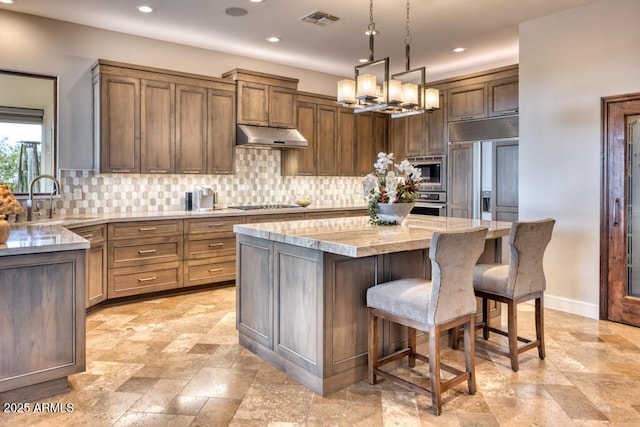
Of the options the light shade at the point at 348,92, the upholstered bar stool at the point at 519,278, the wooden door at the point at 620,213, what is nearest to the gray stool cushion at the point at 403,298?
the upholstered bar stool at the point at 519,278

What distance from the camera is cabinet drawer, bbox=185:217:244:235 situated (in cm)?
496

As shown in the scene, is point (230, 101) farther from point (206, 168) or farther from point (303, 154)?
point (303, 154)

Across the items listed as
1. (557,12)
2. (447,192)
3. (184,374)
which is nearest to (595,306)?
(447,192)

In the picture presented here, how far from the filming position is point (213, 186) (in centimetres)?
581

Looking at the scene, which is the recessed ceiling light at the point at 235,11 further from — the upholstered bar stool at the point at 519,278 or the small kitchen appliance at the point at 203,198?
the upholstered bar stool at the point at 519,278

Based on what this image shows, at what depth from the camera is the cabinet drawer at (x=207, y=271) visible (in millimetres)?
4980

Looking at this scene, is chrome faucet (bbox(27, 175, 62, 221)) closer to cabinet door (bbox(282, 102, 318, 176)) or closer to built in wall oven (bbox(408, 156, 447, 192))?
cabinet door (bbox(282, 102, 318, 176))

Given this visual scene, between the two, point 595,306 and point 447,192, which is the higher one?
point 447,192

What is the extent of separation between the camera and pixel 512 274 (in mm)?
2939

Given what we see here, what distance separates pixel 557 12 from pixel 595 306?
9.36 feet

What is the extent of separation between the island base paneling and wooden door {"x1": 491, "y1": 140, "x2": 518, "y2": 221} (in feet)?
8.64

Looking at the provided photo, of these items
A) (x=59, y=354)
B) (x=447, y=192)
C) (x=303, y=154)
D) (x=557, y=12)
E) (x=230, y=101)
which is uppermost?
(x=557, y=12)

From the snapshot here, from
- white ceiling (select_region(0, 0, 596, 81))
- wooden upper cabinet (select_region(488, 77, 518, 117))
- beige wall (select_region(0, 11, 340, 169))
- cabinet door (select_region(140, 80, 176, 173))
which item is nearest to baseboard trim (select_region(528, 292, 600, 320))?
wooden upper cabinet (select_region(488, 77, 518, 117))

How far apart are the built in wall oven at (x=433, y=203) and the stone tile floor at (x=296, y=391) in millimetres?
2733
